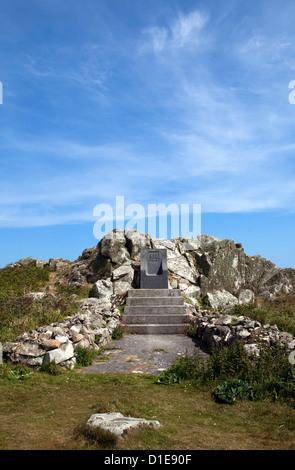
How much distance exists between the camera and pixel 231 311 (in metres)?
15.4

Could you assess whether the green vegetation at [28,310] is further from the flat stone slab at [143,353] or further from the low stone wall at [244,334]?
the low stone wall at [244,334]

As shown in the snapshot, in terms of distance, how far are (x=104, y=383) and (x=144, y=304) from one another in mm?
8580

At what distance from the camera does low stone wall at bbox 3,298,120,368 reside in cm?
922

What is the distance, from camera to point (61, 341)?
32.0 ft

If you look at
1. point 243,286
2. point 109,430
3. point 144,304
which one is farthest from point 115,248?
point 109,430

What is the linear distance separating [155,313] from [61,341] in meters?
6.85

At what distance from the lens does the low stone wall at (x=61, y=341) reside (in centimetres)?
922

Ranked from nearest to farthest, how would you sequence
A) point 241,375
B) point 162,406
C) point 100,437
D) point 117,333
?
point 100,437
point 162,406
point 241,375
point 117,333

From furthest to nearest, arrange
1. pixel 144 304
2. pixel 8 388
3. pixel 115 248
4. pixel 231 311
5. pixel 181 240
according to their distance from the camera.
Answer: pixel 181 240
pixel 115 248
pixel 144 304
pixel 231 311
pixel 8 388

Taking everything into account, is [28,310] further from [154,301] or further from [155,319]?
[154,301]

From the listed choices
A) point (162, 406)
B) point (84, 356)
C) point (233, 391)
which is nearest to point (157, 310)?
point (84, 356)

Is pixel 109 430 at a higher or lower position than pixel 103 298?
lower

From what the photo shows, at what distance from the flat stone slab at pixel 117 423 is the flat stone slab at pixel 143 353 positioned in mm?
3201
